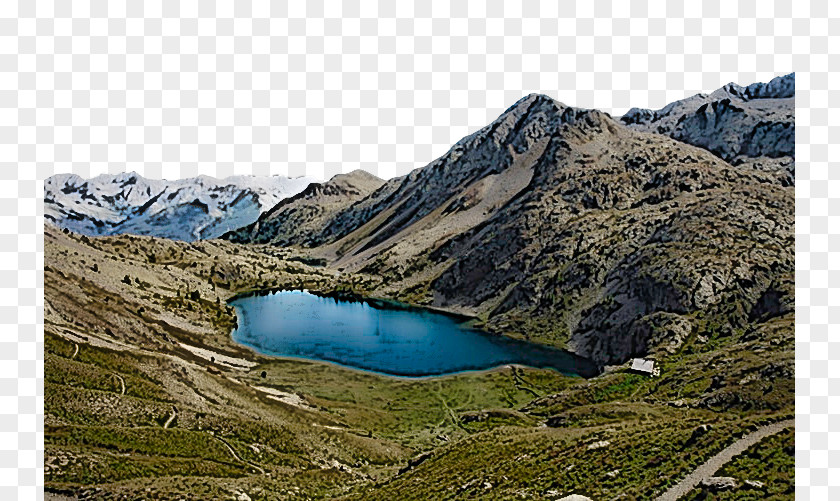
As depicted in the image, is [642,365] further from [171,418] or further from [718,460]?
[171,418]

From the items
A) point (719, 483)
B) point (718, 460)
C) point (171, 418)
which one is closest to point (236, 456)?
point (171, 418)

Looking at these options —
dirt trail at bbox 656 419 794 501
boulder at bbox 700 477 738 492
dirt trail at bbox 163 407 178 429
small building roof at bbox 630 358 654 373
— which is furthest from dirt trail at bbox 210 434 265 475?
small building roof at bbox 630 358 654 373

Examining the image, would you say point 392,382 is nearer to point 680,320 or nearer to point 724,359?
point 724,359

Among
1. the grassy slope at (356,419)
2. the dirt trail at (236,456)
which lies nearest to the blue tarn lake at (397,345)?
the grassy slope at (356,419)

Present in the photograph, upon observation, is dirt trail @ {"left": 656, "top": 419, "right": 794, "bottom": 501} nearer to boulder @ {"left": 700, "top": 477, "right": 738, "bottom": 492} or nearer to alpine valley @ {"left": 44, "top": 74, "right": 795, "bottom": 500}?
alpine valley @ {"left": 44, "top": 74, "right": 795, "bottom": 500}

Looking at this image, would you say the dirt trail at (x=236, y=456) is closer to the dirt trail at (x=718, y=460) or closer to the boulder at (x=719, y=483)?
the dirt trail at (x=718, y=460)

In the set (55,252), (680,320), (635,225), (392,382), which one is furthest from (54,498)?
(635,225)

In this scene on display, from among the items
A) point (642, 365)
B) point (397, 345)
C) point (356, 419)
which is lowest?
point (356, 419)
